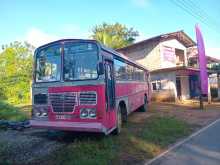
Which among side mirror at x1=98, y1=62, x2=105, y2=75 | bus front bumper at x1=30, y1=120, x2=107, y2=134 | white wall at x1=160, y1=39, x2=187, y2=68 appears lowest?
bus front bumper at x1=30, y1=120, x2=107, y2=134

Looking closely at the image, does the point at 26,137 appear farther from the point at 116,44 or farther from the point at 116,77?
the point at 116,44

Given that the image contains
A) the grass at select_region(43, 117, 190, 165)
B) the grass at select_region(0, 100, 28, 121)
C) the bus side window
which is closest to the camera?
the grass at select_region(43, 117, 190, 165)

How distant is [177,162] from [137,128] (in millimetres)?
4337

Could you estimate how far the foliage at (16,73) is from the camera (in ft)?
106

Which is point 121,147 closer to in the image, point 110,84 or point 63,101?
point 110,84

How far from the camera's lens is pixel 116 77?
9.87m

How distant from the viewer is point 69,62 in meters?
8.34

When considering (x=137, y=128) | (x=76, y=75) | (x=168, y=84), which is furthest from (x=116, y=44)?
→ (x=76, y=75)

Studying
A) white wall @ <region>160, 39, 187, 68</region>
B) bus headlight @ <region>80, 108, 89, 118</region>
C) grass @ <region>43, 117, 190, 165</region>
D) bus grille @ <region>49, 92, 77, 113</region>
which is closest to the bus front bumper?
bus headlight @ <region>80, 108, 89, 118</region>

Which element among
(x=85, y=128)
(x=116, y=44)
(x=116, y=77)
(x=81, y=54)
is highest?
(x=116, y=44)

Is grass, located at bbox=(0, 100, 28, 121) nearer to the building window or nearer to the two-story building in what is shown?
the two-story building

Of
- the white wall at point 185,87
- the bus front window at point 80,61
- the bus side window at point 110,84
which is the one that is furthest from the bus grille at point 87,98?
the white wall at point 185,87

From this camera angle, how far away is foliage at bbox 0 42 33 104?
32.3 meters

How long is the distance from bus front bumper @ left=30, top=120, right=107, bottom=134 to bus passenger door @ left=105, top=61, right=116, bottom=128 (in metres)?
0.64
